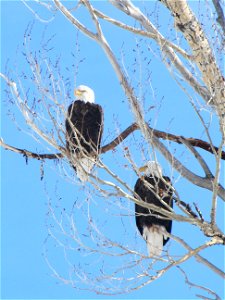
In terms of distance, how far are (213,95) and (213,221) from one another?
3.01 ft

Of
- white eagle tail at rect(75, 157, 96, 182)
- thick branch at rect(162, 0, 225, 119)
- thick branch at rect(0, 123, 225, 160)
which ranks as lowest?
white eagle tail at rect(75, 157, 96, 182)

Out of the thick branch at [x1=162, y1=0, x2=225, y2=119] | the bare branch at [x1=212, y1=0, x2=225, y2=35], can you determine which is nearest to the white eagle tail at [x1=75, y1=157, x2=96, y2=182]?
the thick branch at [x1=162, y1=0, x2=225, y2=119]

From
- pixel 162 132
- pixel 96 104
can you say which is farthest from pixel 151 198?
pixel 96 104

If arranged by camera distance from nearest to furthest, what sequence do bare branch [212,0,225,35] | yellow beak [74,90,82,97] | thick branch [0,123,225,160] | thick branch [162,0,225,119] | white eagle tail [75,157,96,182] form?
white eagle tail [75,157,96,182], thick branch [162,0,225,119], bare branch [212,0,225,35], thick branch [0,123,225,160], yellow beak [74,90,82,97]

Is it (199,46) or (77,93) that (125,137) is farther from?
(77,93)

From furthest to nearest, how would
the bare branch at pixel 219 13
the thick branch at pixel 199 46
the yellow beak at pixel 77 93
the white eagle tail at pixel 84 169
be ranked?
the yellow beak at pixel 77 93 < the bare branch at pixel 219 13 < the thick branch at pixel 199 46 < the white eagle tail at pixel 84 169

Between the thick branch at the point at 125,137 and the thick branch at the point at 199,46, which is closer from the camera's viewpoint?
the thick branch at the point at 199,46

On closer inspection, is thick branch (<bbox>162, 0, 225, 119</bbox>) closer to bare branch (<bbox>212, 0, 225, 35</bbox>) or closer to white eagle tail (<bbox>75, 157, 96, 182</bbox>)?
bare branch (<bbox>212, 0, 225, 35</bbox>)

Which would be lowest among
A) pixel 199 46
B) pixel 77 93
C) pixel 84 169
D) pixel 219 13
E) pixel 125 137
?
pixel 84 169

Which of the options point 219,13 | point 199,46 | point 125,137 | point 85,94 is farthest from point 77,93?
point 219,13

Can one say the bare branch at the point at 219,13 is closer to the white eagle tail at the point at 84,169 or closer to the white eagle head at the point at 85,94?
the white eagle tail at the point at 84,169

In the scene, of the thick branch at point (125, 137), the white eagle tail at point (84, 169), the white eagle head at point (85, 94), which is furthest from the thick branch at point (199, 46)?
the white eagle head at point (85, 94)

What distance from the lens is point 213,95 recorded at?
205 inches

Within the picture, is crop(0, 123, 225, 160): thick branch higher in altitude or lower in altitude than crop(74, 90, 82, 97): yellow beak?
lower
